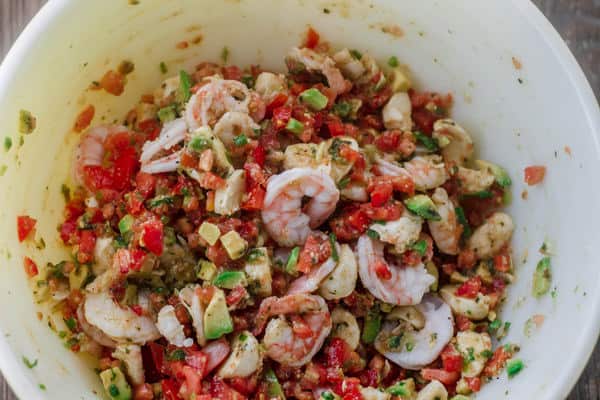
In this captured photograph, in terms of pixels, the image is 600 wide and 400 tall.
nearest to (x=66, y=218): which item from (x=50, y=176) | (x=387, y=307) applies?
(x=50, y=176)

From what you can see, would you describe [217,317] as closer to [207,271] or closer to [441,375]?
[207,271]

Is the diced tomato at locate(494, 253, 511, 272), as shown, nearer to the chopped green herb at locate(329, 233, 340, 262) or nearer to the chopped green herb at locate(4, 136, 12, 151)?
the chopped green herb at locate(329, 233, 340, 262)

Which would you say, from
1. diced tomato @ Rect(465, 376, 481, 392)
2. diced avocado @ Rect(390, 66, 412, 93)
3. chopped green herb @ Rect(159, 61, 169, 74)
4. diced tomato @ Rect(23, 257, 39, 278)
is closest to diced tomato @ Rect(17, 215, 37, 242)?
diced tomato @ Rect(23, 257, 39, 278)

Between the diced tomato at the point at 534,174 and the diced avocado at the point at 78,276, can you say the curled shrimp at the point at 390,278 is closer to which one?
the diced tomato at the point at 534,174

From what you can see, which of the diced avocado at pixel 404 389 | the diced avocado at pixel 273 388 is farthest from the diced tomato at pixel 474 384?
the diced avocado at pixel 273 388

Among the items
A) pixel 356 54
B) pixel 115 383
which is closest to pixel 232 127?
pixel 356 54

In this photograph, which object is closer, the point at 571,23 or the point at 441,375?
the point at 441,375

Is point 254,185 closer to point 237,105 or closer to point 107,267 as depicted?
point 237,105
